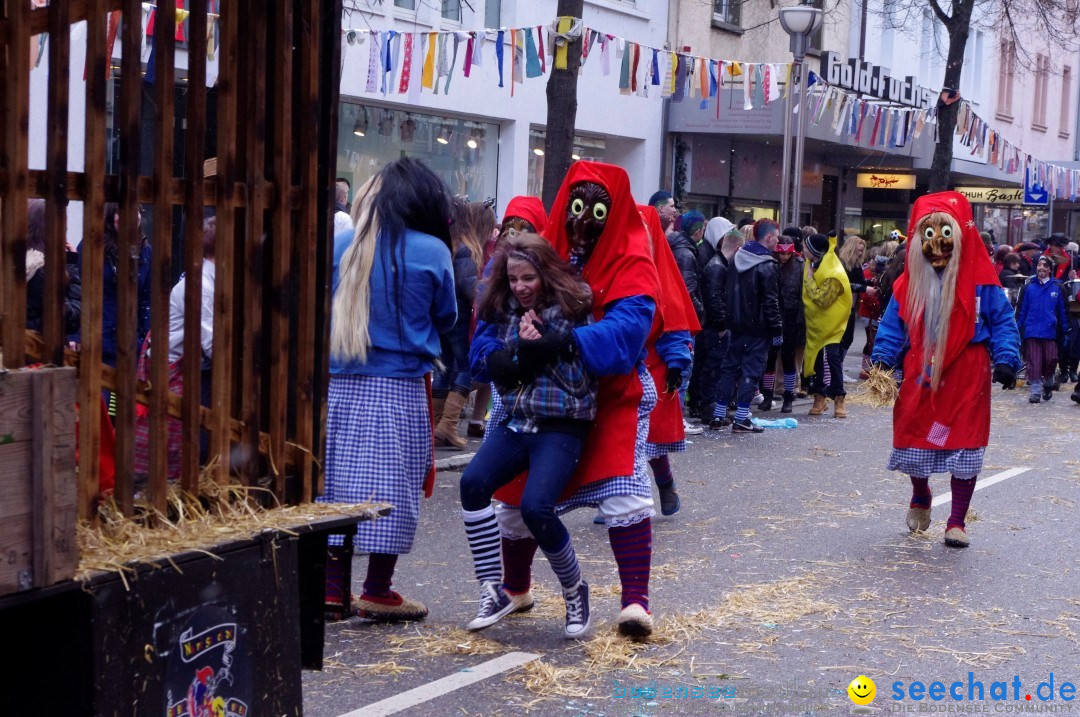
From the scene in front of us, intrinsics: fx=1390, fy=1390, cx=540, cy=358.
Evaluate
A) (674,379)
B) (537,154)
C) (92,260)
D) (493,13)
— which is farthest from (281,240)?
(537,154)

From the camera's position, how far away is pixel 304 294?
3.67 meters

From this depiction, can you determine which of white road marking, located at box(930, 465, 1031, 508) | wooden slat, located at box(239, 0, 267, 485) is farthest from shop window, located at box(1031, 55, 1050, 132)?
wooden slat, located at box(239, 0, 267, 485)

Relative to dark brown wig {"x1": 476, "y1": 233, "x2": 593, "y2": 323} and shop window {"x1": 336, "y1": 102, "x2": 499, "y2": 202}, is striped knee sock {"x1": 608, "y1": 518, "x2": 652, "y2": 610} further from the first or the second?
shop window {"x1": 336, "y1": 102, "x2": 499, "y2": 202}

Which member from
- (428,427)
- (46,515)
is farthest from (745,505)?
(46,515)

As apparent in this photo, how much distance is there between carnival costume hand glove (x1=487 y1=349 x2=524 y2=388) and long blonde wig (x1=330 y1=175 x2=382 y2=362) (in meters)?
0.52

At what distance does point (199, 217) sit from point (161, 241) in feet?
0.50

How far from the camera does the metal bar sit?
3.51m

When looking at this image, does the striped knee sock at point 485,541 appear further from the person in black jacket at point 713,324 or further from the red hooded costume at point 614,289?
the person in black jacket at point 713,324

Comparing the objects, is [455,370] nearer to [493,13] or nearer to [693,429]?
[693,429]

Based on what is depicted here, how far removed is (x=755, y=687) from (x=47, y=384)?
3023 millimetres

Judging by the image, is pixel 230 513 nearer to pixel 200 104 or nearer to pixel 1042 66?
pixel 200 104


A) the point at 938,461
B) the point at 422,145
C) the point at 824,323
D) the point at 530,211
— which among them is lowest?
the point at 938,461

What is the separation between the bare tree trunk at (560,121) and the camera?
11.8m

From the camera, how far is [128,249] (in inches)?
122
